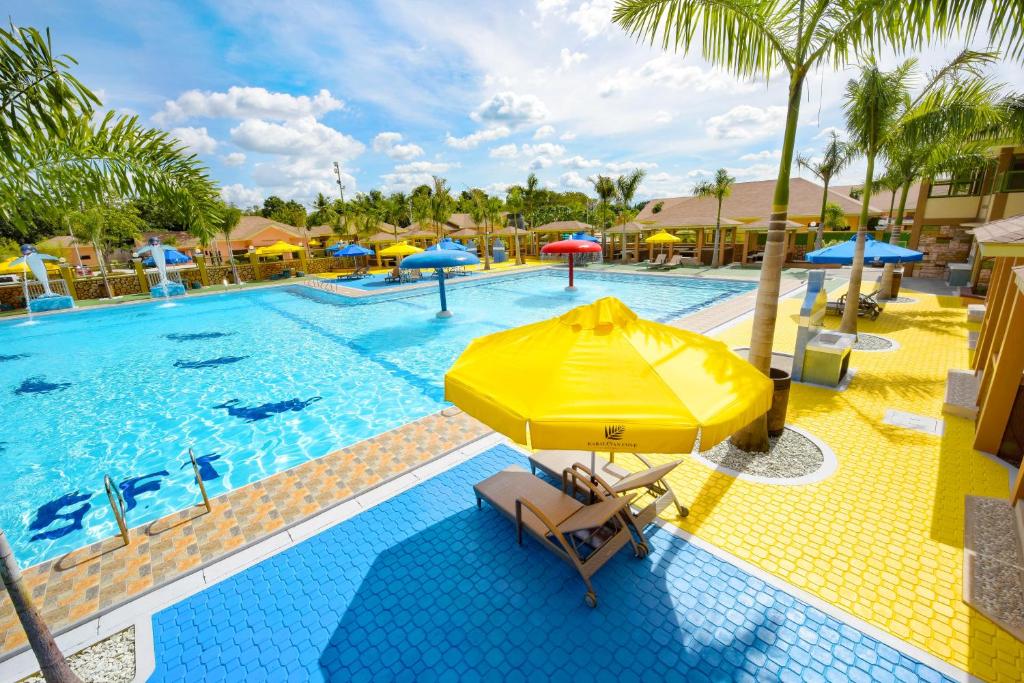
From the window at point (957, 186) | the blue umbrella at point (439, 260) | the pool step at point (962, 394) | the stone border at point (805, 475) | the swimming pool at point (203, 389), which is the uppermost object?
the window at point (957, 186)

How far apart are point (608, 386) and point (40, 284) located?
1425 inches

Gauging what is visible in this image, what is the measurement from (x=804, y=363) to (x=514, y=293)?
17.1m

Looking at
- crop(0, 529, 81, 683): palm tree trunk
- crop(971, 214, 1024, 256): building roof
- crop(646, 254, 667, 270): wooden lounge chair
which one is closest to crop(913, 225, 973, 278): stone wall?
crop(646, 254, 667, 270): wooden lounge chair

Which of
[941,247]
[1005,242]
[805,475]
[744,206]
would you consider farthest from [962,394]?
[744,206]

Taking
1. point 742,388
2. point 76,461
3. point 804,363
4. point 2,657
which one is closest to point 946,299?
point 804,363

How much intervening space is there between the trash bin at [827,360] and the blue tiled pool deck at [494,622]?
662 cm

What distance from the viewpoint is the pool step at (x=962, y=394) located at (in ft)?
24.7

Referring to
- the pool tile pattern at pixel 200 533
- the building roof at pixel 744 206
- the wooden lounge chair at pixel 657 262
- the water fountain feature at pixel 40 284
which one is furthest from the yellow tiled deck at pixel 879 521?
the water fountain feature at pixel 40 284

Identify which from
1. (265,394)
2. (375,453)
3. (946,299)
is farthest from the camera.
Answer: (946,299)

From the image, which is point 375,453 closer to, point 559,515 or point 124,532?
point 124,532

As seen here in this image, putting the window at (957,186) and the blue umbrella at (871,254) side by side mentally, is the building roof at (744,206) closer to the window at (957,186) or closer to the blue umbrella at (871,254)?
the window at (957,186)

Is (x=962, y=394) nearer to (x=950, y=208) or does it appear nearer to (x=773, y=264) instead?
(x=773, y=264)

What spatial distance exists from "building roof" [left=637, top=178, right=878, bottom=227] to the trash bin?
2429cm

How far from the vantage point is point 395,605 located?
4.34 metres
